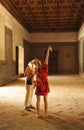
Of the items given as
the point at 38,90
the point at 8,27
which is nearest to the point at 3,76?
the point at 8,27

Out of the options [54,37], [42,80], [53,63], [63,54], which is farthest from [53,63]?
[42,80]

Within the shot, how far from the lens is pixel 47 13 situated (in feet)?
53.3

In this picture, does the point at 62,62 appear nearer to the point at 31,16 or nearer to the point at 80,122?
the point at 31,16

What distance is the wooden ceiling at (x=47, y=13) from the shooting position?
44.3ft

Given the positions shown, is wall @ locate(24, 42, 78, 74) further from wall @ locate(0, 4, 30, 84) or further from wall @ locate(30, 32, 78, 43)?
wall @ locate(0, 4, 30, 84)

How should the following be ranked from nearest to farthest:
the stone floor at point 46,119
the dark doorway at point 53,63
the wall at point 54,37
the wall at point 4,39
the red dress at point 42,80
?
the stone floor at point 46,119
the red dress at point 42,80
the wall at point 4,39
the wall at point 54,37
the dark doorway at point 53,63

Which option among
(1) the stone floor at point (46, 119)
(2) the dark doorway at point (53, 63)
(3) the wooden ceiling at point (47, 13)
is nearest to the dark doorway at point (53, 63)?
(2) the dark doorway at point (53, 63)

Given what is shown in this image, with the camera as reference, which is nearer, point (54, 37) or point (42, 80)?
point (42, 80)

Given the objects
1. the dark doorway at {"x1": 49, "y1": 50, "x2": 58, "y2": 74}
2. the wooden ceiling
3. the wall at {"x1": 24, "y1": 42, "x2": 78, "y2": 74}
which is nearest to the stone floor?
the wooden ceiling

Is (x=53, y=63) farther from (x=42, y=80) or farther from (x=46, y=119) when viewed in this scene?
(x=46, y=119)

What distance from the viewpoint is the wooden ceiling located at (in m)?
13.5

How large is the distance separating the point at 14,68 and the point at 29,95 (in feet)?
33.6

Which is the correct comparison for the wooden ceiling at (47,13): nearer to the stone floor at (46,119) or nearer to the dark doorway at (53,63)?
the dark doorway at (53,63)

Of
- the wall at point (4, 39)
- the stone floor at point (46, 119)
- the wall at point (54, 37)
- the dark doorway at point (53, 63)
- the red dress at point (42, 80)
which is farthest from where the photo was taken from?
the dark doorway at point (53, 63)
